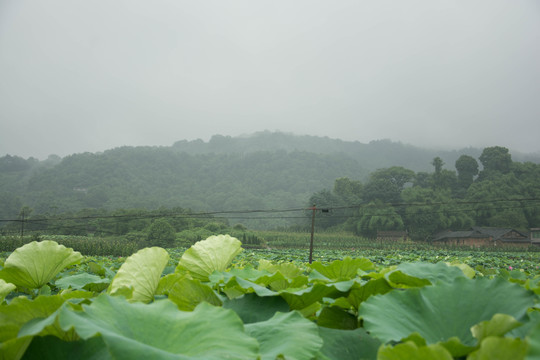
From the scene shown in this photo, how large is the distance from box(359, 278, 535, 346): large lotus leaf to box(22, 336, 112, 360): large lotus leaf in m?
0.34

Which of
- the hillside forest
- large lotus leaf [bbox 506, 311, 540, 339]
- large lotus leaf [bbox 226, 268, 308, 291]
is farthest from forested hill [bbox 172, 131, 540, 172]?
large lotus leaf [bbox 506, 311, 540, 339]

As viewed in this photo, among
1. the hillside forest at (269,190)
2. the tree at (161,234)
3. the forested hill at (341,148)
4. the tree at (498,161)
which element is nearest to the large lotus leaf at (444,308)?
the hillside forest at (269,190)

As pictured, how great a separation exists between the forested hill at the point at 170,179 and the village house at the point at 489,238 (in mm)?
42988

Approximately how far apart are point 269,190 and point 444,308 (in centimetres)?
10022

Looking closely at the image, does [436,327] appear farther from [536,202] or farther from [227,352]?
[536,202]

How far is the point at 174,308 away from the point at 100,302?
89 millimetres

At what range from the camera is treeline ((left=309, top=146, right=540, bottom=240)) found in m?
51.9

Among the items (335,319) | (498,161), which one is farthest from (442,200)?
(335,319)

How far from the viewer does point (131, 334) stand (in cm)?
43

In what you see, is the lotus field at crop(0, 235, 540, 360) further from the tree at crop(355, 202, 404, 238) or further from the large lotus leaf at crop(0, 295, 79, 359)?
the tree at crop(355, 202, 404, 238)

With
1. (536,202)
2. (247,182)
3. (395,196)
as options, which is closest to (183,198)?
(247,182)

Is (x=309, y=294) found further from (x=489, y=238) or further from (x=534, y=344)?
(x=489, y=238)

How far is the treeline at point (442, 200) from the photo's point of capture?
51938 millimetres

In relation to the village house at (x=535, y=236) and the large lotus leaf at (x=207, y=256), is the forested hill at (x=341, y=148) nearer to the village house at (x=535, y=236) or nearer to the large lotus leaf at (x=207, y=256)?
the village house at (x=535, y=236)
